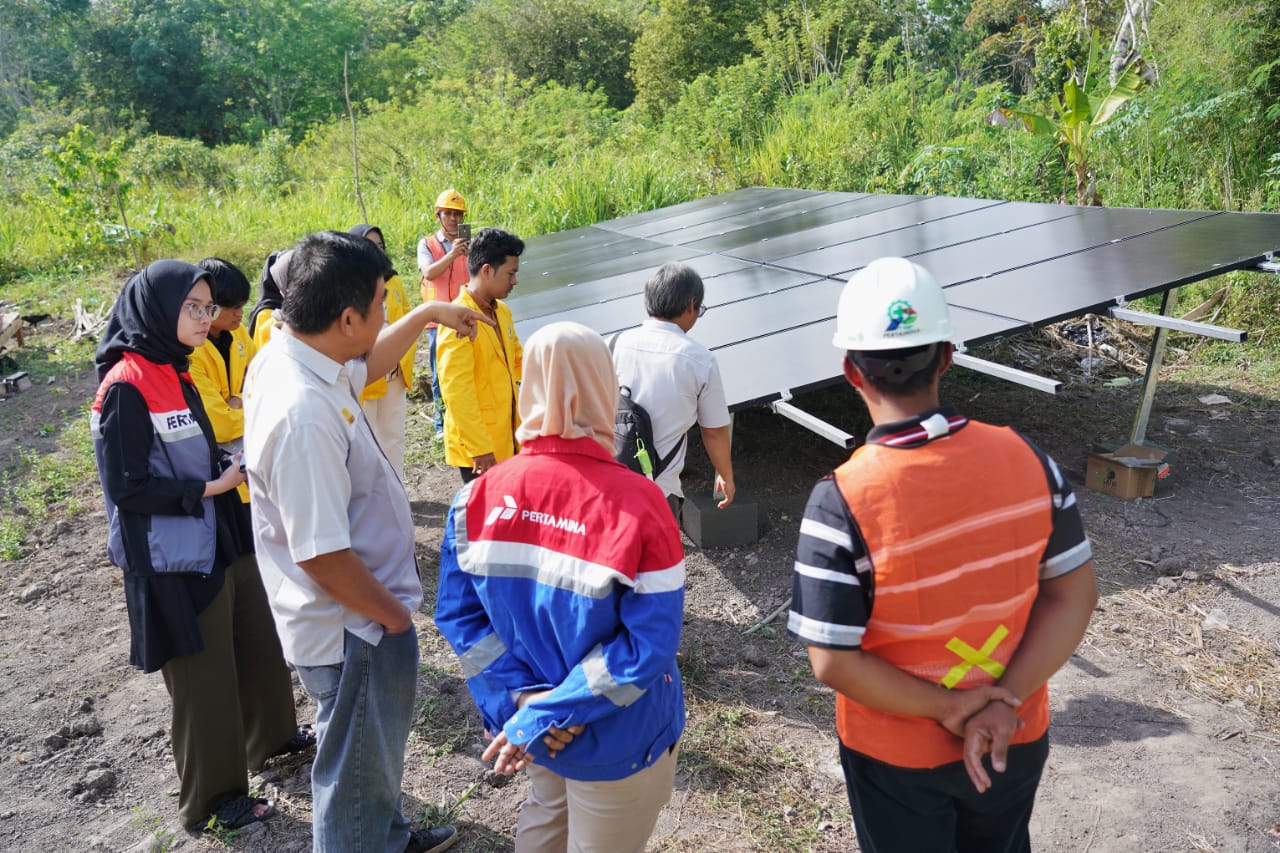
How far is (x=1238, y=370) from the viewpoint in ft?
23.7

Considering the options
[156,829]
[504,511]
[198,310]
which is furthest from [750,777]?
[198,310]

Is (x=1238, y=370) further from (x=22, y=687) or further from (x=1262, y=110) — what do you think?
(x=22, y=687)

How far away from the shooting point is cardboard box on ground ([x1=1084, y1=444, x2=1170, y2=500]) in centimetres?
521

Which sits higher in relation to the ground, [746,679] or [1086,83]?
[1086,83]

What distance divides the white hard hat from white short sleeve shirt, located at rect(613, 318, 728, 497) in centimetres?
196

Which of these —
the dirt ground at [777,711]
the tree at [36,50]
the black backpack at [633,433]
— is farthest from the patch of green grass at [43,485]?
the tree at [36,50]

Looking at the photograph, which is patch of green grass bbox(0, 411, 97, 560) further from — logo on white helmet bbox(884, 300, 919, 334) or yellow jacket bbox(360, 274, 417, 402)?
logo on white helmet bbox(884, 300, 919, 334)

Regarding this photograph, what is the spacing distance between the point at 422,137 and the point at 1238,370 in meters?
15.5

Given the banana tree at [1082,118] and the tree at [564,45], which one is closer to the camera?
the banana tree at [1082,118]

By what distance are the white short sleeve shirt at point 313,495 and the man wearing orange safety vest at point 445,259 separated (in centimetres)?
323

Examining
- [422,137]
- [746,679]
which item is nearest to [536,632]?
[746,679]

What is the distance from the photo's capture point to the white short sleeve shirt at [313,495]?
6.93 ft

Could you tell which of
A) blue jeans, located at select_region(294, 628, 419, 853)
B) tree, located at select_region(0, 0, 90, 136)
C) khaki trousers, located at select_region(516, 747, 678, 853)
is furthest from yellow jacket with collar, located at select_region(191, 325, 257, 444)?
tree, located at select_region(0, 0, 90, 136)

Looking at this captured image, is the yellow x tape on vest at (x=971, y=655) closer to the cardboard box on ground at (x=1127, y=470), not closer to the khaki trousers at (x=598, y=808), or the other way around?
the khaki trousers at (x=598, y=808)
